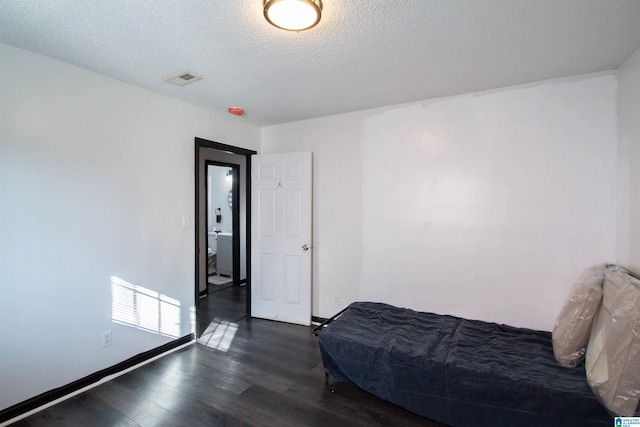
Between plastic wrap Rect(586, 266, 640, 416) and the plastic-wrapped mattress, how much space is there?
0.09 m

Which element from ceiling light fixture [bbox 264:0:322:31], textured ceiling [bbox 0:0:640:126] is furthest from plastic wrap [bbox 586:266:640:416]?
ceiling light fixture [bbox 264:0:322:31]

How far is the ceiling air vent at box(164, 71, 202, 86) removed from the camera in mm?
2365

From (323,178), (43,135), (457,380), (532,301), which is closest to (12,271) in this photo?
(43,135)

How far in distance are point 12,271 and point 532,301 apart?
384 cm

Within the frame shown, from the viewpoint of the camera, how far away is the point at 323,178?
11.5 ft

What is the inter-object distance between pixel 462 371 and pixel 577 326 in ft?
2.63

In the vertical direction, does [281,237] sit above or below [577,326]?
above

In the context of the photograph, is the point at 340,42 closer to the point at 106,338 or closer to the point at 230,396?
the point at 230,396

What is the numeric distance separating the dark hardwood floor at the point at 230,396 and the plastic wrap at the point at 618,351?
952 mm

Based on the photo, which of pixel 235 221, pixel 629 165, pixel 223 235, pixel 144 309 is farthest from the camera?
pixel 223 235

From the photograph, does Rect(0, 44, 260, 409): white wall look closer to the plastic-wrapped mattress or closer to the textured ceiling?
the textured ceiling

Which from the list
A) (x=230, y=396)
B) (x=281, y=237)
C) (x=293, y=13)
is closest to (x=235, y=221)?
(x=281, y=237)

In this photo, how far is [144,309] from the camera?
2682 mm

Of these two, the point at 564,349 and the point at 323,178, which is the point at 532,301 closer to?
the point at 564,349
